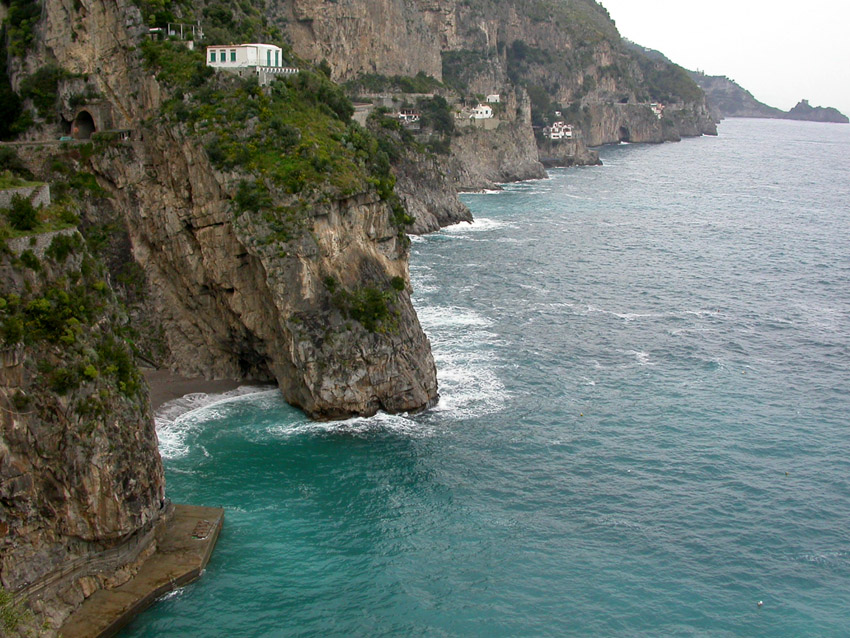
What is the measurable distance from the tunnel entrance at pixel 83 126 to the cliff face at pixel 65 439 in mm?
25098

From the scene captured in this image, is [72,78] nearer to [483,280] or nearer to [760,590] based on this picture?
[483,280]

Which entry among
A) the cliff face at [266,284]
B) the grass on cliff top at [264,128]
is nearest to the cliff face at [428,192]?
the grass on cliff top at [264,128]

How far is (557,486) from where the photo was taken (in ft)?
173

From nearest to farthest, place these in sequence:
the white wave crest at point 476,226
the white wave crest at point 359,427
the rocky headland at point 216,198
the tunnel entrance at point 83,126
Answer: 1. the white wave crest at point 359,427
2. the rocky headland at point 216,198
3. the tunnel entrance at point 83,126
4. the white wave crest at point 476,226

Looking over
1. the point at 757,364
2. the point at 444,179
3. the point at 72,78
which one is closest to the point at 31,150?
the point at 72,78

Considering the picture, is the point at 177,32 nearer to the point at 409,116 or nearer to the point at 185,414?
the point at 185,414

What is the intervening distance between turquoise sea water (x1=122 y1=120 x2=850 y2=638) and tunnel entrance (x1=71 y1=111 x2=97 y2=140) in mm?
22453

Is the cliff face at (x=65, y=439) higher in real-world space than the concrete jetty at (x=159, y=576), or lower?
higher

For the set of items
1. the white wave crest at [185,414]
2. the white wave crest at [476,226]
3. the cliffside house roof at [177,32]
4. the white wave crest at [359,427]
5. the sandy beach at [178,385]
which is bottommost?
the white wave crest at [359,427]

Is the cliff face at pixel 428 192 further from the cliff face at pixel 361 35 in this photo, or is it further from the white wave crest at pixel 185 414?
the white wave crest at pixel 185 414

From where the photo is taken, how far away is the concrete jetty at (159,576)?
1532 inches

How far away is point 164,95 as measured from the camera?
63.7 metres

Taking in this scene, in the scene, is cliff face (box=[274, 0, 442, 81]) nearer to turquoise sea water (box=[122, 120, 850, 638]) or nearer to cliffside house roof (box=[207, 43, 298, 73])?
turquoise sea water (box=[122, 120, 850, 638])

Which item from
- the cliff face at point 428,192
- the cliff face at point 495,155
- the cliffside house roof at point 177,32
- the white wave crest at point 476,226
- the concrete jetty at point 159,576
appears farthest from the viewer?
the cliff face at point 495,155
